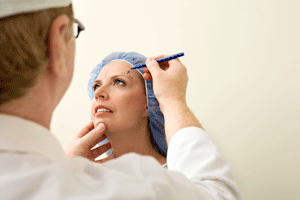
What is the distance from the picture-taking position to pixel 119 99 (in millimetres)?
1395

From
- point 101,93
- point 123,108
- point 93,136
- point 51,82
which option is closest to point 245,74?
point 123,108

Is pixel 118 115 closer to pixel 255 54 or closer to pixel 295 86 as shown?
pixel 255 54

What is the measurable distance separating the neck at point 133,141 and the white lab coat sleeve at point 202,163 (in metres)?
0.63

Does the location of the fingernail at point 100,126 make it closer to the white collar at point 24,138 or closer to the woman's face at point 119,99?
the woman's face at point 119,99

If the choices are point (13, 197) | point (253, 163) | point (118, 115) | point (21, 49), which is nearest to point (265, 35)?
point (253, 163)

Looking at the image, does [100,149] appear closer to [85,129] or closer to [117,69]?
[85,129]

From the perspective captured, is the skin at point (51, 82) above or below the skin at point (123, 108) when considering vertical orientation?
above

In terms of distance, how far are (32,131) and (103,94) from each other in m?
0.84

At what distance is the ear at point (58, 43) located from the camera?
22.4 inches

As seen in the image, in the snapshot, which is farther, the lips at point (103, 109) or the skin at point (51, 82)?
the lips at point (103, 109)

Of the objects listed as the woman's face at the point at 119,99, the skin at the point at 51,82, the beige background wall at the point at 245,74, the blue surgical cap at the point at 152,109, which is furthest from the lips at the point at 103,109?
the skin at the point at 51,82

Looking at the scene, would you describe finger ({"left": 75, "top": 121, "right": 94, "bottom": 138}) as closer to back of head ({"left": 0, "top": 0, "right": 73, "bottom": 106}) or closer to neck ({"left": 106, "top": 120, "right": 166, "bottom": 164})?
neck ({"left": 106, "top": 120, "right": 166, "bottom": 164})

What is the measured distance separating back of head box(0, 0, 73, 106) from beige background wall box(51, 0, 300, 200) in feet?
3.93

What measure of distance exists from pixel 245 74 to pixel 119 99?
0.81 m
